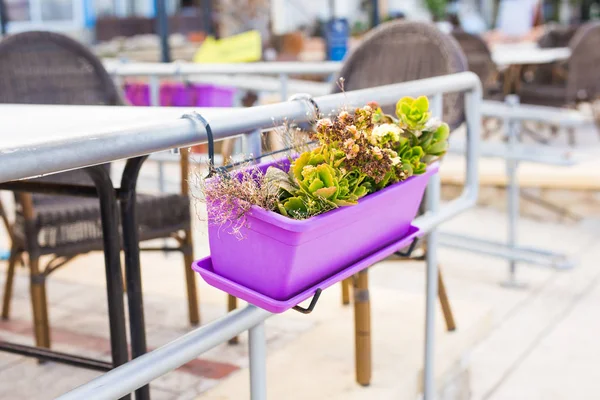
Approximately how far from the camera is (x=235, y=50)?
2.75 m

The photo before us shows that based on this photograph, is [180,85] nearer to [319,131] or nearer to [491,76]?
[319,131]

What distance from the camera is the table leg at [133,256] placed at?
45.4 inches

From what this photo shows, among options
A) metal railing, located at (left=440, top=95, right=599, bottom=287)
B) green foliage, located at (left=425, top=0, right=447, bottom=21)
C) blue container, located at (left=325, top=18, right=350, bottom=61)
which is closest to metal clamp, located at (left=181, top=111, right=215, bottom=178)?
metal railing, located at (left=440, top=95, right=599, bottom=287)

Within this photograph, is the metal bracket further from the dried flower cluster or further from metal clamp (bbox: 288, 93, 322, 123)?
metal clamp (bbox: 288, 93, 322, 123)

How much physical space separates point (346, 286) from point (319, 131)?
50.7 inches

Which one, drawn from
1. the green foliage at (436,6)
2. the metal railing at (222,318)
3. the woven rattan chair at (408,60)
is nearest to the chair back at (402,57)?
the woven rattan chair at (408,60)

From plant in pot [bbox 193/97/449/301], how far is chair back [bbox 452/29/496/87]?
3.59 meters

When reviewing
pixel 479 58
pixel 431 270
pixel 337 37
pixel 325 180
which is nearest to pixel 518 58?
pixel 479 58

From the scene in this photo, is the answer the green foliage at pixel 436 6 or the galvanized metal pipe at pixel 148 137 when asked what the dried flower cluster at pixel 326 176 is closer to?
the galvanized metal pipe at pixel 148 137

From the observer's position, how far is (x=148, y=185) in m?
3.83

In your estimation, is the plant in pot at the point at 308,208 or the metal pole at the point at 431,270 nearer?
the plant in pot at the point at 308,208

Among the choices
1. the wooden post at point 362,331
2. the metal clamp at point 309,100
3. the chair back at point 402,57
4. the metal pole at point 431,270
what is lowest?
the wooden post at point 362,331

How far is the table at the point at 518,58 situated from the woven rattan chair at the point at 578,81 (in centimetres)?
9

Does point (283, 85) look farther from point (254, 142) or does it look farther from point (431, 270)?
point (254, 142)
